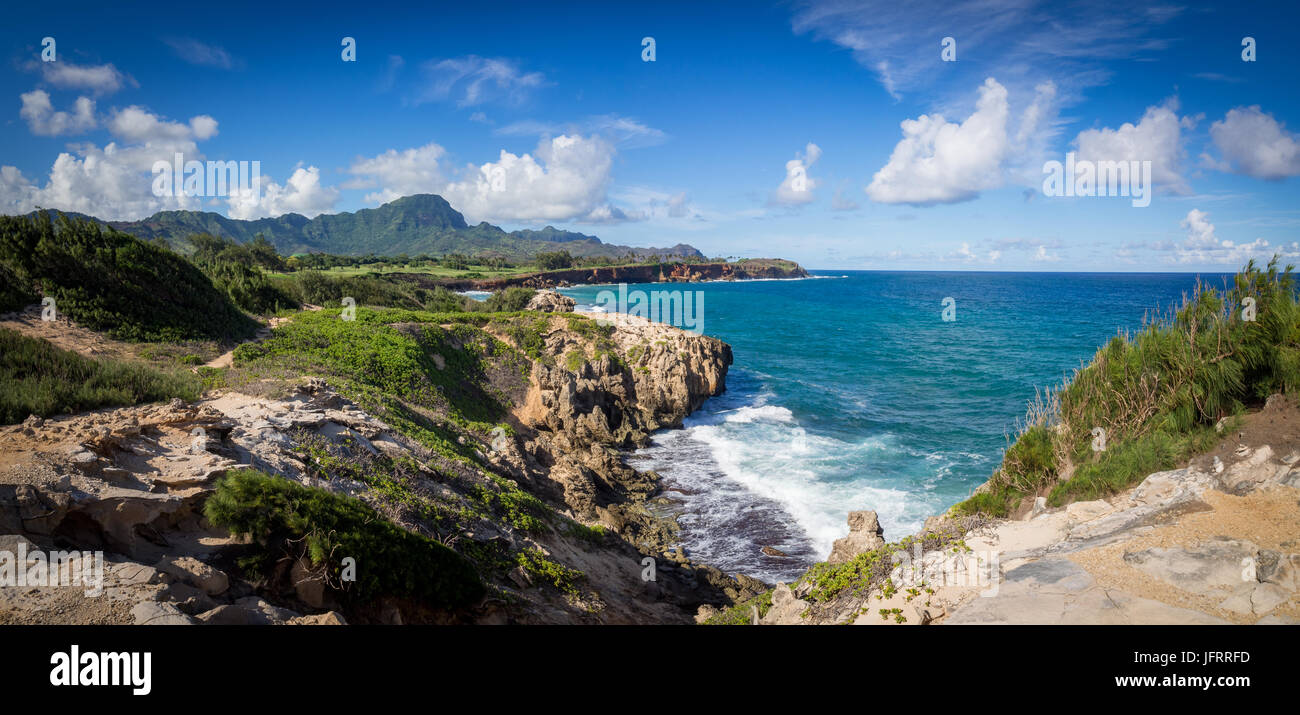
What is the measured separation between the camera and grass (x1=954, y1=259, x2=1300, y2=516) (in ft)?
33.2

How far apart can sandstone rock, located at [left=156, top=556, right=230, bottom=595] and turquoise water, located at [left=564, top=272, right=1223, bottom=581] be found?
45.6 feet

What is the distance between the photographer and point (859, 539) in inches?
496

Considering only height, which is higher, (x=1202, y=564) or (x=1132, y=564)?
(x=1202, y=564)

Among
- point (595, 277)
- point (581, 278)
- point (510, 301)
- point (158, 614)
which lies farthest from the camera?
point (595, 277)

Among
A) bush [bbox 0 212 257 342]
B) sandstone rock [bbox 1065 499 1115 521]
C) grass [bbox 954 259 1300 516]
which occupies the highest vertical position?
bush [bbox 0 212 257 342]

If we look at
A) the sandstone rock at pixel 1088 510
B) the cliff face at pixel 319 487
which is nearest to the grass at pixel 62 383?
the cliff face at pixel 319 487

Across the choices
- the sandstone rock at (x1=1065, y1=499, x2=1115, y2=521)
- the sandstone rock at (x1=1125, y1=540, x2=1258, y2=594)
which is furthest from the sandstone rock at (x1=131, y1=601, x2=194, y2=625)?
the sandstone rock at (x1=1065, y1=499, x2=1115, y2=521)

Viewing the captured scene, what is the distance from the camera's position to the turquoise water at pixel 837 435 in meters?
20.1

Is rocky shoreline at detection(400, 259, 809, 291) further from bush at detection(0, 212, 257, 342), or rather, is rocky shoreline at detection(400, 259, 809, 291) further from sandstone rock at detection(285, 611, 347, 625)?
sandstone rock at detection(285, 611, 347, 625)

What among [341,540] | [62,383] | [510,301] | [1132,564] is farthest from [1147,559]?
[510,301]

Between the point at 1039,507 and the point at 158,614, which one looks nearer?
the point at 158,614

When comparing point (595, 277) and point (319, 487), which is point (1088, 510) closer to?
point (319, 487)

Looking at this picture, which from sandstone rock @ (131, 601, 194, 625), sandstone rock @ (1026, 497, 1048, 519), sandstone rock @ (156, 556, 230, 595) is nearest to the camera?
sandstone rock @ (131, 601, 194, 625)

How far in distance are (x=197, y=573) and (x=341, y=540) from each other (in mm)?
1713
